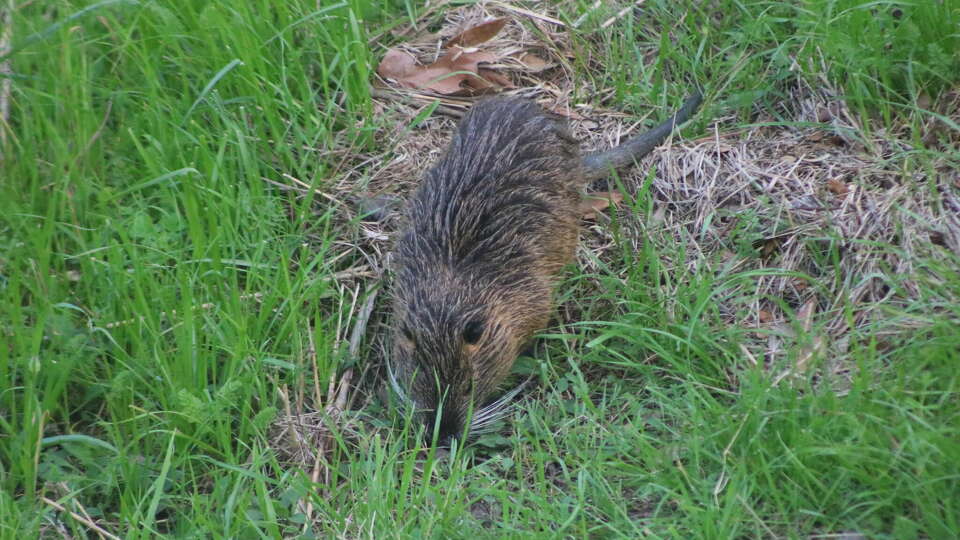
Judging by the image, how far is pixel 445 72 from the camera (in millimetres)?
5504

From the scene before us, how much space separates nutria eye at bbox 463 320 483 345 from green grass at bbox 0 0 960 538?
0.36m

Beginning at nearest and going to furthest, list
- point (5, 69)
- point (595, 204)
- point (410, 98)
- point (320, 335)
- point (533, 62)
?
point (320, 335)
point (5, 69)
point (595, 204)
point (410, 98)
point (533, 62)

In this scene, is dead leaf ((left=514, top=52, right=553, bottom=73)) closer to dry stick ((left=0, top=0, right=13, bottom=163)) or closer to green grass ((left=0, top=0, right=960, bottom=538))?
green grass ((left=0, top=0, right=960, bottom=538))

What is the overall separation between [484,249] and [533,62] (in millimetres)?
1501

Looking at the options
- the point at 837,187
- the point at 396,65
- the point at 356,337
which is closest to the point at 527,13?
the point at 396,65

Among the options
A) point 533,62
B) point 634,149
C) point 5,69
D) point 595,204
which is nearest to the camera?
point 5,69

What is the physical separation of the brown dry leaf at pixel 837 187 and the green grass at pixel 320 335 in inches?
10.7

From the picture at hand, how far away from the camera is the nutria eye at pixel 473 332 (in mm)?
4091

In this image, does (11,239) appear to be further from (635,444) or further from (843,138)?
(843,138)

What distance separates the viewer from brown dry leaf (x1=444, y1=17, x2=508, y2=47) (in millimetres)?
5602

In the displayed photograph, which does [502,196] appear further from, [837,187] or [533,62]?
[837,187]

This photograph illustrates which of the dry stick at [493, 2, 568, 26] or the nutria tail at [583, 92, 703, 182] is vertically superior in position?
the dry stick at [493, 2, 568, 26]

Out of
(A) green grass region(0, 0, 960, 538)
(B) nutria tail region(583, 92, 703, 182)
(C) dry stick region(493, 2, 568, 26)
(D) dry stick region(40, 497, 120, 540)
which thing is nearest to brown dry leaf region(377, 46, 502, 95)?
(A) green grass region(0, 0, 960, 538)

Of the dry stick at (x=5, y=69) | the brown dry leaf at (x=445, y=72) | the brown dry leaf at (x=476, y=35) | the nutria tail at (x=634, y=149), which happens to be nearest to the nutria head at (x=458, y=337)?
the nutria tail at (x=634, y=149)
